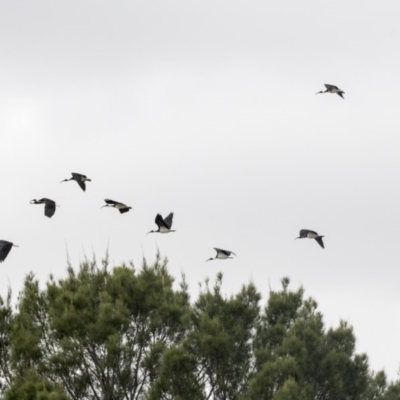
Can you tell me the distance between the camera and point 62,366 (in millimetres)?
50969

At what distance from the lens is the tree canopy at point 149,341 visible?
50.9 m

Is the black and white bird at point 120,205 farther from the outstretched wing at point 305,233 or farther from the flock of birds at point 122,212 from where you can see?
the outstretched wing at point 305,233

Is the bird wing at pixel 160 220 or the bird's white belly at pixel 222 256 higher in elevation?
the bird's white belly at pixel 222 256

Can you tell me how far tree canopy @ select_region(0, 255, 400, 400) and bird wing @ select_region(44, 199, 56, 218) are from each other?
4.91 m

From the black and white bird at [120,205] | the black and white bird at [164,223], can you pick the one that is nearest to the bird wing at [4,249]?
the black and white bird at [120,205]

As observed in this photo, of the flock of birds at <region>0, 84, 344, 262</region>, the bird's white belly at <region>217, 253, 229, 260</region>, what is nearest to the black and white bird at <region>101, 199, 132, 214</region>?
the flock of birds at <region>0, 84, 344, 262</region>

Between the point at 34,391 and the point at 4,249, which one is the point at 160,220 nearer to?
the point at 4,249

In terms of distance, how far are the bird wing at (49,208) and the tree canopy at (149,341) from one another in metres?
4.91

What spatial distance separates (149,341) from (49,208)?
300 inches

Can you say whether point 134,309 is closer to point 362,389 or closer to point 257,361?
point 257,361

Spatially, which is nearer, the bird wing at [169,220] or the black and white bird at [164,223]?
the black and white bird at [164,223]

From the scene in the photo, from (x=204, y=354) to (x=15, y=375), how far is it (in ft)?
21.0

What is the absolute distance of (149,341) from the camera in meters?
52.8

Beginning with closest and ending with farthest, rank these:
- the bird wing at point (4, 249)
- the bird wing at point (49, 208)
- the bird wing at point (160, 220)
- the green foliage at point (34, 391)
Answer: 1. the bird wing at point (160, 220)
2. the bird wing at point (4, 249)
3. the green foliage at point (34, 391)
4. the bird wing at point (49, 208)
